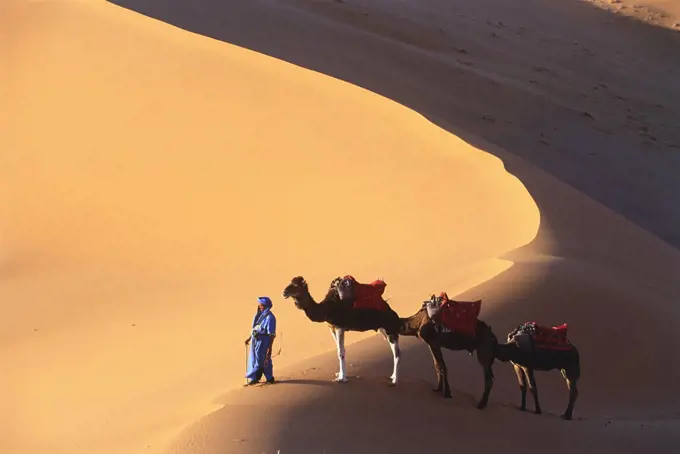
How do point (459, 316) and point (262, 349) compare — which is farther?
point (459, 316)

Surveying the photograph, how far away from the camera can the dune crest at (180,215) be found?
391 inches

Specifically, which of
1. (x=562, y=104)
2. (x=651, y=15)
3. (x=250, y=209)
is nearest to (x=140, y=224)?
(x=250, y=209)

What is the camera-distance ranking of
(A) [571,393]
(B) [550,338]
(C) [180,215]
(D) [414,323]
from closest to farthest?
(D) [414,323]
(B) [550,338]
(A) [571,393]
(C) [180,215]

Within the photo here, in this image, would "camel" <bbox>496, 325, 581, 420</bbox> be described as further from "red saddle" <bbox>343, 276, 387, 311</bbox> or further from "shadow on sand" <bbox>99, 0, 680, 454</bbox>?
"red saddle" <bbox>343, 276, 387, 311</bbox>

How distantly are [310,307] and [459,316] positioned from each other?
1.25 metres

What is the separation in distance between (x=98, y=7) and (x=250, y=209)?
1031cm

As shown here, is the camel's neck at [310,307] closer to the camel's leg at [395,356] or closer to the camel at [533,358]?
the camel's leg at [395,356]

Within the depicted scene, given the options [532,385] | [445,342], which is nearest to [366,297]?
[445,342]

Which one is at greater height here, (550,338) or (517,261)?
(517,261)

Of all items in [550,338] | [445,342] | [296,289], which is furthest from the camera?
[550,338]

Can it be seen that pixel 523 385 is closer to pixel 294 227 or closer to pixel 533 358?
pixel 533 358

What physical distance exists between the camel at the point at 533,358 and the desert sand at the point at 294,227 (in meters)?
0.30

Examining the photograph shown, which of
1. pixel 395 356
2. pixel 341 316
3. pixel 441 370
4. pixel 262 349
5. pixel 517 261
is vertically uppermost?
pixel 517 261

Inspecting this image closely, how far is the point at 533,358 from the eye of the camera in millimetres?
8273
